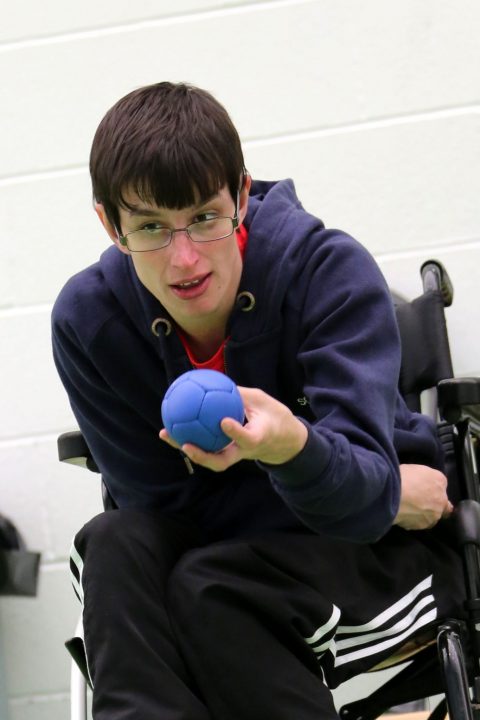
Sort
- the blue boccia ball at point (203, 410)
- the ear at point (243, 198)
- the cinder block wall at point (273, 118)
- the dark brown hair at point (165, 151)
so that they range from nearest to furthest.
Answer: the blue boccia ball at point (203, 410) → the dark brown hair at point (165, 151) → the ear at point (243, 198) → the cinder block wall at point (273, 118)

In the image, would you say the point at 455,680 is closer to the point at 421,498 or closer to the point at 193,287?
the point at 421,498

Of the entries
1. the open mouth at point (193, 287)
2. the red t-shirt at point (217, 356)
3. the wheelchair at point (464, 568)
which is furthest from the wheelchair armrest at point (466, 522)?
the open mouth at point (193, 287)

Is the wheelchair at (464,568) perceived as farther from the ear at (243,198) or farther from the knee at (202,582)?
the ear at (243,198)

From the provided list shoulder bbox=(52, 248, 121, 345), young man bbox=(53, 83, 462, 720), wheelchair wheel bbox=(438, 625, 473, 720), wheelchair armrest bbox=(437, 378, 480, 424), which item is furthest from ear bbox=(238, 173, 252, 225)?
wheelchair wheel bbox=(438, 625, 473, 720)

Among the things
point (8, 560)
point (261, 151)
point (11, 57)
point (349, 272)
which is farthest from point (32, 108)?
point (349, 272)

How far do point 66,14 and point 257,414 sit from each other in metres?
1.52

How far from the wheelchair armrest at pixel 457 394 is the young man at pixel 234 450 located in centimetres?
7

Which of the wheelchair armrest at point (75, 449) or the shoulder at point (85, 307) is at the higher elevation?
the shoulder at point (85, 307)

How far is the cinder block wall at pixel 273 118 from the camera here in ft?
7.77

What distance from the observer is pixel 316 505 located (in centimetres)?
127

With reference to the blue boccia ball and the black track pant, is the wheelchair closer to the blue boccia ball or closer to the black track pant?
the black track pant

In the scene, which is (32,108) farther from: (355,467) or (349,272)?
(355,467)

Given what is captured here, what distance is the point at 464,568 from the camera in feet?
5.15

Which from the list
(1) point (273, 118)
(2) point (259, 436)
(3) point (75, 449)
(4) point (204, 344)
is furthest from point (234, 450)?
(1) point (273, 118)
